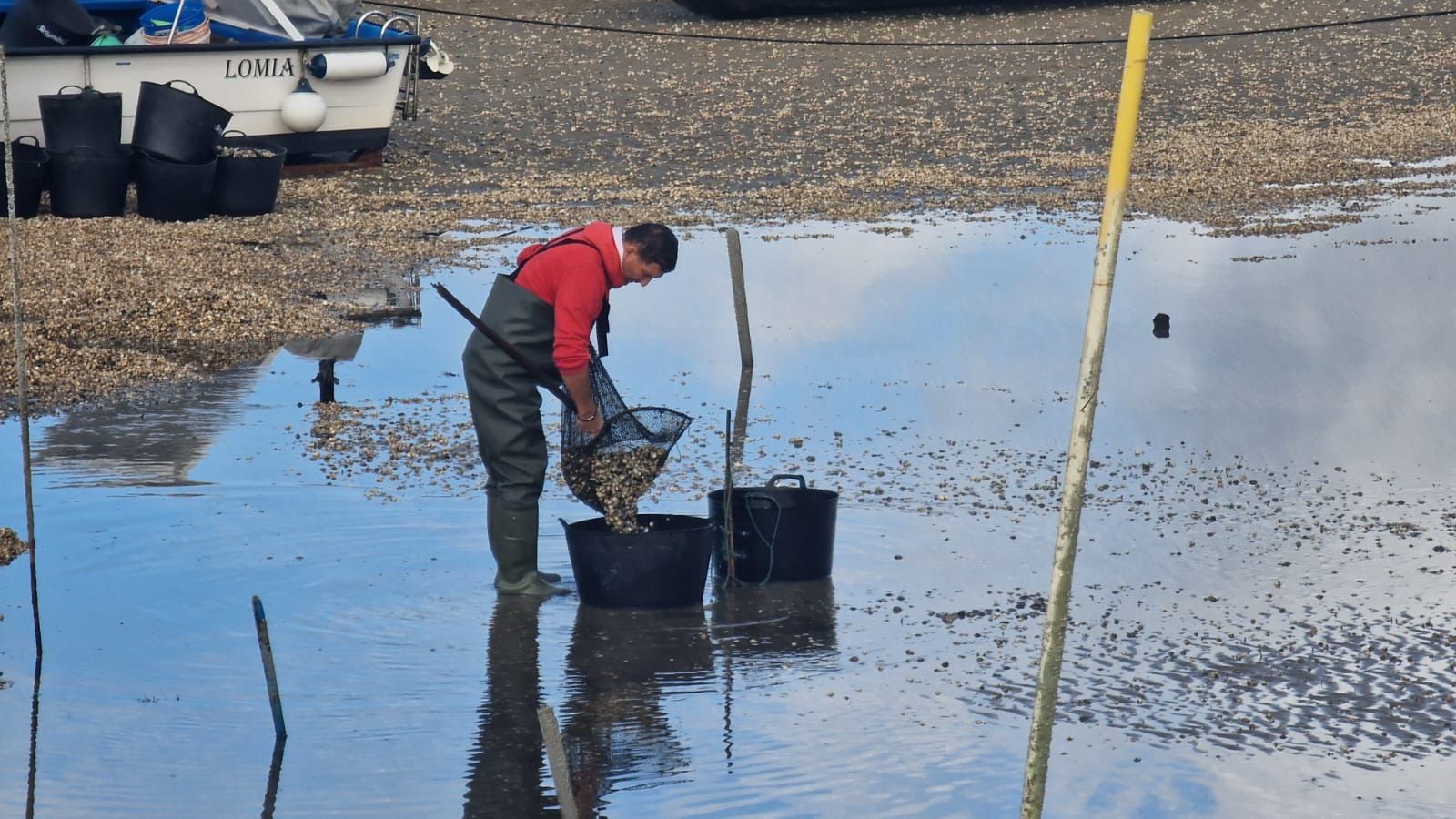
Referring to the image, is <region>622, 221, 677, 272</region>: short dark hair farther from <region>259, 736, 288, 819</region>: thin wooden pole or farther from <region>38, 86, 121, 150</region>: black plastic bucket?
<region>38, 86, 121, 150</region>: black plastic bucket

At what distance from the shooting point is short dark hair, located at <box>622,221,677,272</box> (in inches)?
274

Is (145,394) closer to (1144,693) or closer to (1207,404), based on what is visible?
(1207,404)

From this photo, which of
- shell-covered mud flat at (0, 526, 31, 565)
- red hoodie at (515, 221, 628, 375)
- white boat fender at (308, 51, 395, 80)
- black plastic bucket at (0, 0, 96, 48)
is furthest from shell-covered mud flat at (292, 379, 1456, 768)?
white boat fender at (308, 51, 395, 80)

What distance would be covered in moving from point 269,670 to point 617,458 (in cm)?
184

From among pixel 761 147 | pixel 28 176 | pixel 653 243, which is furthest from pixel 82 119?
pixel 653 243

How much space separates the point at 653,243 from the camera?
697 cm

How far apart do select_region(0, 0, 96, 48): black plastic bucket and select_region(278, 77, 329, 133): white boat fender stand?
6.13 ft

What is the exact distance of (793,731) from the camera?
6004mm

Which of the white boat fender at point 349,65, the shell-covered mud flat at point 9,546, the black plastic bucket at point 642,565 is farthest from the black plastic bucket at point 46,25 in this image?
the black plastic bucket at point 642,565

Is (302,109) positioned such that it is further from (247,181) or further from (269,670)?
(269,670)

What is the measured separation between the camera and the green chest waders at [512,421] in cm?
716

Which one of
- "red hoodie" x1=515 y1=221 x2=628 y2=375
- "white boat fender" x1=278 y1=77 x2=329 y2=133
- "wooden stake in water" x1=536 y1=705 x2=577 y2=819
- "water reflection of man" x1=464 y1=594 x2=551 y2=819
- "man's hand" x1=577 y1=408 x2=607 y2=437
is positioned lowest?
"water reflection of man" x1=464 y1=594 x2=551 y2=819

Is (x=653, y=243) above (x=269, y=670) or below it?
above

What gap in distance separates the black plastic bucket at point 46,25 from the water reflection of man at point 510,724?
11664mm
